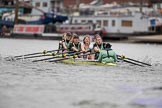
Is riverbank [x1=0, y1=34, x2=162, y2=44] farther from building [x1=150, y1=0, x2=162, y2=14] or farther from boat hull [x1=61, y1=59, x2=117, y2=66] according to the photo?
A: boat hull [x1=61, y1=59, x2=117, y2=66]

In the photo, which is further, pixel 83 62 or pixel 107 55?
pixel 83 62

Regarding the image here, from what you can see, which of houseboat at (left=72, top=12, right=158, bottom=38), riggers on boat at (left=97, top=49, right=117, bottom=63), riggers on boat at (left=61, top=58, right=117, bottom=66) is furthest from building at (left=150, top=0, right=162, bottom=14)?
riggers on boat at (left=97, top=49, right=117, bottom=63)

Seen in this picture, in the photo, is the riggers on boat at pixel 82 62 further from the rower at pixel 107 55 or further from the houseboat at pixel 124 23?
the houseboat at pixel 124 23

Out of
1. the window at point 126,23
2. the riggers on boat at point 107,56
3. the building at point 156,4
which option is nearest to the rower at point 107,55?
the riggers on boat at point 107,56

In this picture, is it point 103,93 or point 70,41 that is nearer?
point 103,93

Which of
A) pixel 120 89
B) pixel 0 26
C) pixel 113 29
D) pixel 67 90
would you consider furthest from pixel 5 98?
pixel 0 26

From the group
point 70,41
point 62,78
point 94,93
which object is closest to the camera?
point 94,93

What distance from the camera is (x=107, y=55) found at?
2853 centimetres

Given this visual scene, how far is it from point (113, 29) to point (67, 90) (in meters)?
72.5

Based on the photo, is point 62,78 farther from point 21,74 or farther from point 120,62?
point 120,62

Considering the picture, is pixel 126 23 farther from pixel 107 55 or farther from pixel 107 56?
pixel 107 55

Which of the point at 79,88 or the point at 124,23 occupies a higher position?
the point at 124,23

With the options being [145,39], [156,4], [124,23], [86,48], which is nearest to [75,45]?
[86,48]

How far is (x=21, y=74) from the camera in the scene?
24453 mm
